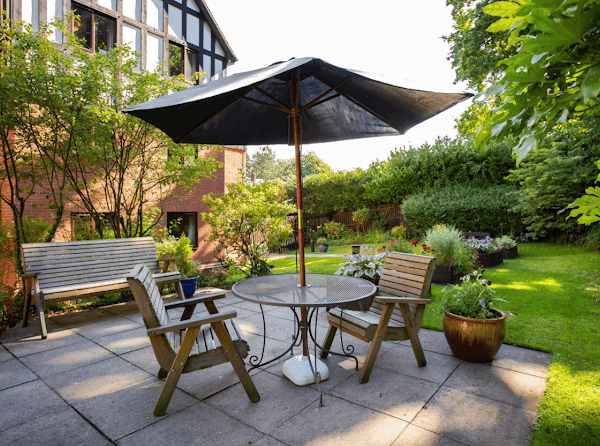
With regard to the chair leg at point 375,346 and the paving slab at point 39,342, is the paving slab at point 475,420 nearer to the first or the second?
the chair leg at point 375,346

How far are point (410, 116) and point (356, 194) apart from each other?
13.1 m

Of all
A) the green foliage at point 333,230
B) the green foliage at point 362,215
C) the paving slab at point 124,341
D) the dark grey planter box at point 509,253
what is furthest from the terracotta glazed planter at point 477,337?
the green foliage at point 333,230

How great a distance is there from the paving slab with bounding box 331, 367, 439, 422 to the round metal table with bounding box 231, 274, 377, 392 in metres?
0.26

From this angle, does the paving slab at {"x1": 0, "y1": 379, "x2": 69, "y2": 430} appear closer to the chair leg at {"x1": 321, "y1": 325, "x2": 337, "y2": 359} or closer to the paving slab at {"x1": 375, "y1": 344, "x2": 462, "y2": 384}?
the chair leg at {"x1": 321, "y1": 325, "x2": 337, "y2": 359}

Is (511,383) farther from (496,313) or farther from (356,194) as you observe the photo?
(356,194)

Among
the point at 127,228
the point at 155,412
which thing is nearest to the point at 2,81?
the point at 127,228

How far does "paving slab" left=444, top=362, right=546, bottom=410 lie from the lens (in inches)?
98.8

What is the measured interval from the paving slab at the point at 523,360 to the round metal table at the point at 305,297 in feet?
4.55

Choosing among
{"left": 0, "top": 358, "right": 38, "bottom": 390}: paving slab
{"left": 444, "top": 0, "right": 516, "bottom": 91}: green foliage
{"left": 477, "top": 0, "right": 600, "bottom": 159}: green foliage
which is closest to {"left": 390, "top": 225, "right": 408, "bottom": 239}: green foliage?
{"left": 444, "top": 0, "right": 516, "bottom": 91}: green foliage

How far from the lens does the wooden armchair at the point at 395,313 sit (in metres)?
2.82

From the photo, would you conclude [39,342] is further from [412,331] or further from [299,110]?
[412,331]

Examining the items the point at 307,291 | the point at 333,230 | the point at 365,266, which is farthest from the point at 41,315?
the point at 333,230

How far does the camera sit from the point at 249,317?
4676 millimetres

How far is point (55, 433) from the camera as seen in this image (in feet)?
7.28
